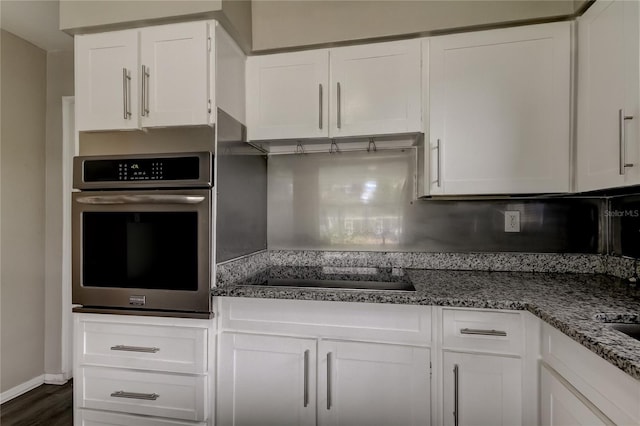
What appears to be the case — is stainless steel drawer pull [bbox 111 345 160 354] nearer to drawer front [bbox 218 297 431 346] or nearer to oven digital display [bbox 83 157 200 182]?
drawer front [bbox 218 297 431 346]

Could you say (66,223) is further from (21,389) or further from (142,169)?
(142,169)

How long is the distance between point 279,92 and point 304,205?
0.69 metres

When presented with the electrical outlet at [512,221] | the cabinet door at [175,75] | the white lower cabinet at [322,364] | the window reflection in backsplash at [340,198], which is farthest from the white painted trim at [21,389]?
the electrical outlet at [512,221]

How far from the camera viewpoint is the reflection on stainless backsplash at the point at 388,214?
1867 mm

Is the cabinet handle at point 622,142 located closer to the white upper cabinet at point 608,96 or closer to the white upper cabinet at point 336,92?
the white upper cabinet at point 608,96

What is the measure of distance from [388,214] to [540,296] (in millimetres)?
900

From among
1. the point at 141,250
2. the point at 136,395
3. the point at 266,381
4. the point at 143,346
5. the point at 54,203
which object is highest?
the point at 54,203

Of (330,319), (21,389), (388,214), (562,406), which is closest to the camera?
(562,406)

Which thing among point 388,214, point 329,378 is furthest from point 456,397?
point 388,214

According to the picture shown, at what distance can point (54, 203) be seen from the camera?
2.52m

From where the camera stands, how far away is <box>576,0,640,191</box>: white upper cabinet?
119 cm

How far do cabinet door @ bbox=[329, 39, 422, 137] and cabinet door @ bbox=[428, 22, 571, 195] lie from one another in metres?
0.09

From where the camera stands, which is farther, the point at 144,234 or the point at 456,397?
the point at 144,234

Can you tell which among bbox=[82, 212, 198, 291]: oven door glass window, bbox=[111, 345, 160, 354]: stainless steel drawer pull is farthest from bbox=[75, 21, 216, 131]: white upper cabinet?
bbox=[111, 345, 160, 354]: stainless steel drawer pull
